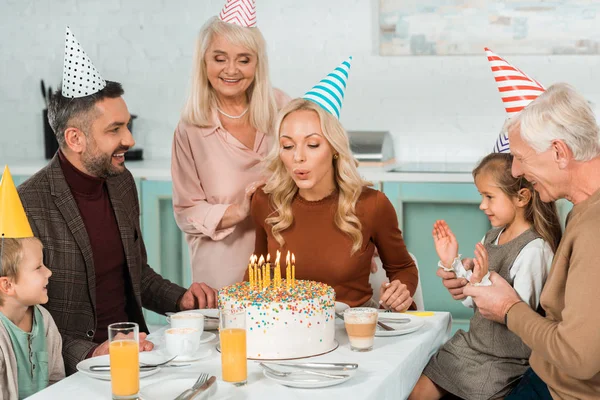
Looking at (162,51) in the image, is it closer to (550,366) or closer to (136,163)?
(136,163)

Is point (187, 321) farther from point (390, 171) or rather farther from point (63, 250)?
point (390, 171)

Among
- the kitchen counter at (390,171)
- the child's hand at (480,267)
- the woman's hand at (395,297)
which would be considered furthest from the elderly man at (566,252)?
the kitchen counter at (390,171)

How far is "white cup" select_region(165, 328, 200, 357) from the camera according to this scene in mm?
1961

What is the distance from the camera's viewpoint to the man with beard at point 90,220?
2.38m

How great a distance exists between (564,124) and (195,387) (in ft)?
3.15

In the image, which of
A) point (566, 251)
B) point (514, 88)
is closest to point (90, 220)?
point (514, 88)

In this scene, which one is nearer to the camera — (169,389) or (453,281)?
(169,389)

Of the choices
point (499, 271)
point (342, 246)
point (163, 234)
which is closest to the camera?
point (499, 271)

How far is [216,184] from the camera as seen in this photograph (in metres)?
2.98

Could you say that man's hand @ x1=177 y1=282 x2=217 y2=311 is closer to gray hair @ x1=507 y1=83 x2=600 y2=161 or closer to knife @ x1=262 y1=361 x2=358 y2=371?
knife @ x1=262 y1=361 x2=358 y2=371

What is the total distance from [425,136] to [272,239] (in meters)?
1.99

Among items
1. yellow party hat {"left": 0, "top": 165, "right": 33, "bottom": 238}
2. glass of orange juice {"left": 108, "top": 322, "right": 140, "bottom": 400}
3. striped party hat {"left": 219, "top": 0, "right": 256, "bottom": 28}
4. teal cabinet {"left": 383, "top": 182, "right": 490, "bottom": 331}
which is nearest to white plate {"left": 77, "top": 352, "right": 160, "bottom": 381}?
glass of orange juice {"left": 108, "top": 322, "right": 140, "bottom": 400}

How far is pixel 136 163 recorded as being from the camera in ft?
15.0

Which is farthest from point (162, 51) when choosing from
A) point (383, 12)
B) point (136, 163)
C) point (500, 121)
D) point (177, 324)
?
point (177, 324)
